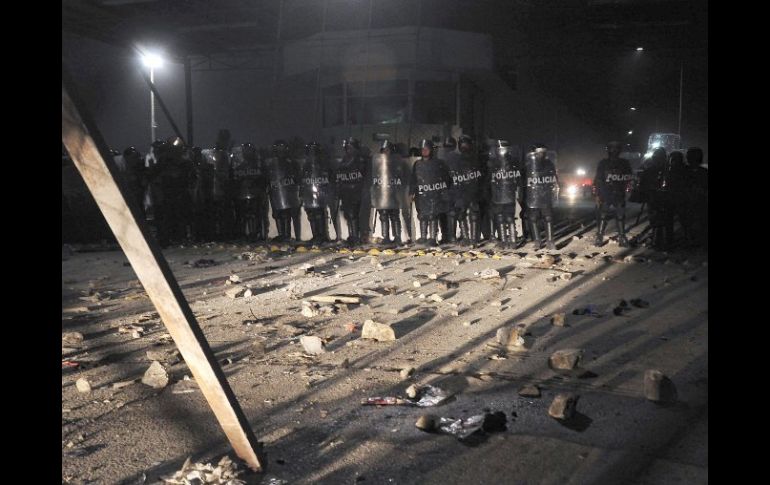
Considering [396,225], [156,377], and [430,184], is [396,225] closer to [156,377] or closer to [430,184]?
[430,184]

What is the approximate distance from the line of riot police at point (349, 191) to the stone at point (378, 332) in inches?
236

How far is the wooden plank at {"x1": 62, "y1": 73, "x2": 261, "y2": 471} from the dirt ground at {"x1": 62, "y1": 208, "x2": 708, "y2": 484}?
65 centimetres

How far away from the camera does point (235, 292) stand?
7.48 metres

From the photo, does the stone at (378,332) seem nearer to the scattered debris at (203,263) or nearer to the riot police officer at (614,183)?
the scattered debris at (203,263)

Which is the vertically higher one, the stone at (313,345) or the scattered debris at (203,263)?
the scattered debris at (203,263)

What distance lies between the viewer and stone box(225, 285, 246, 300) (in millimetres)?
7410

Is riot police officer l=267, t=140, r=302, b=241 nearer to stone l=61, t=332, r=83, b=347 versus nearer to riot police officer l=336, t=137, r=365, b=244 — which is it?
riot police officer l=336, t=137, r=365, b=244

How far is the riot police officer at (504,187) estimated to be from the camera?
10.8m

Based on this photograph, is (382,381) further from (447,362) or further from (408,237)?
(408,237)

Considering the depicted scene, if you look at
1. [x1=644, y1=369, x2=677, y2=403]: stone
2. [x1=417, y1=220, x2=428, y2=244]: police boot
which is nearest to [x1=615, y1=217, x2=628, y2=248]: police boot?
[x1=417, y1=220, x2=428, y2=244]: police boot

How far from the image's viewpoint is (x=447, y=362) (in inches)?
189

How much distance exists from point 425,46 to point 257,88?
11.9 m

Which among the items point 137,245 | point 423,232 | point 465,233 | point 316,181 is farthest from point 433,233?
point 137,245

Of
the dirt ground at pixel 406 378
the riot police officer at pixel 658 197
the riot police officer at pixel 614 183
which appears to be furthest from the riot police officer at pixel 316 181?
the riot police officer at pixel 658 197
